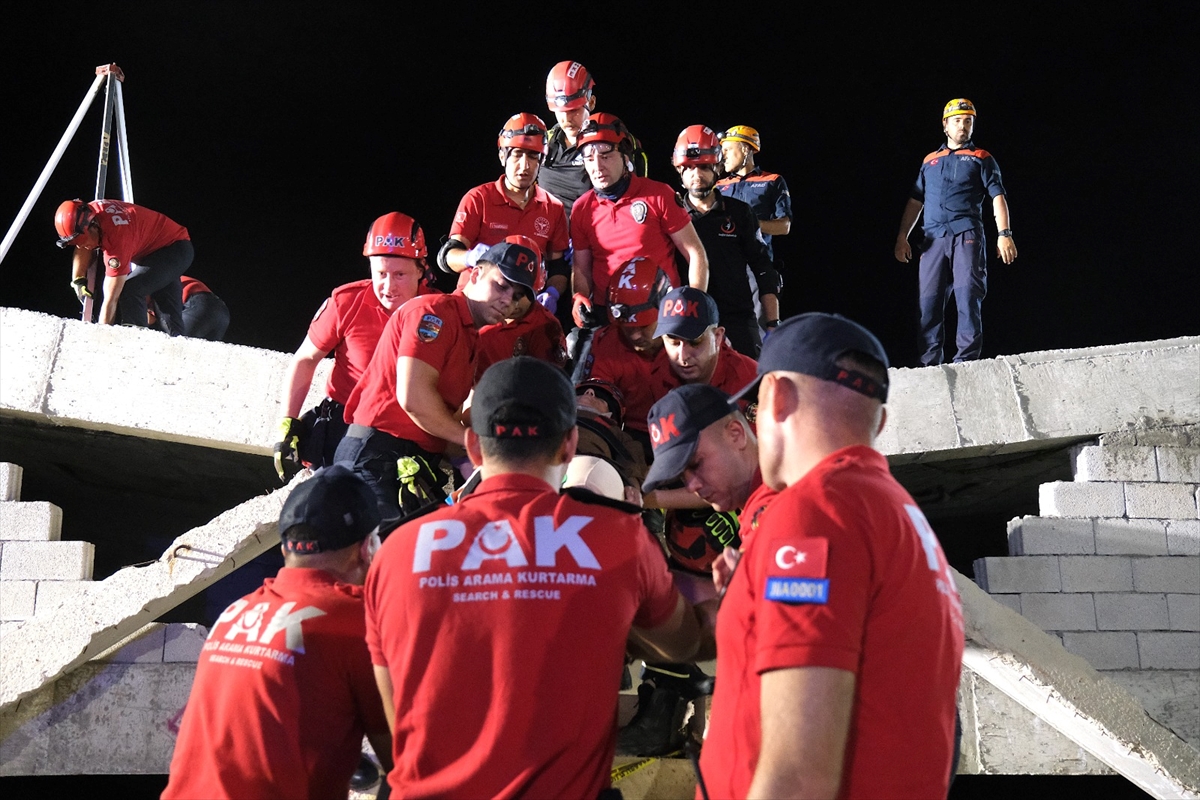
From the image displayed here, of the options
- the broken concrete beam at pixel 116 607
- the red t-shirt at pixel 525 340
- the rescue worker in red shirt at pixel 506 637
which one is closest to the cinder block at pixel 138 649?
the broken concrete beam at pixel 116 607

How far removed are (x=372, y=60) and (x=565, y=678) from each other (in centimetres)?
1228

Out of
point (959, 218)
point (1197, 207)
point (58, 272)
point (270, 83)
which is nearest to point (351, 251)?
point (270, 83)

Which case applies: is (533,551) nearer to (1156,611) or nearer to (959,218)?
(1156,611)

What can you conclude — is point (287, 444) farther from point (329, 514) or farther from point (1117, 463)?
point (1117, 463)

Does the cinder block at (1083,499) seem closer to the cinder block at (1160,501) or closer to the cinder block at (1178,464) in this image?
the cinder block at (1160,501)

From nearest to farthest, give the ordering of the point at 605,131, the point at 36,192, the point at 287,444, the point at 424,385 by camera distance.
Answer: the point at 424,385 → the point at 287,444 → the point at 605,131 → the point at 36,192

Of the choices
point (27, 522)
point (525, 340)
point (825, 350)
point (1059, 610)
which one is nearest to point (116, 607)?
point (27, 522)

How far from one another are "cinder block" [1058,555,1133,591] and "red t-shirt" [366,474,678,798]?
176 inches

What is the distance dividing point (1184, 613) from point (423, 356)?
4.58 meters

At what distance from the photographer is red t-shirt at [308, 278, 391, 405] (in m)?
4.90

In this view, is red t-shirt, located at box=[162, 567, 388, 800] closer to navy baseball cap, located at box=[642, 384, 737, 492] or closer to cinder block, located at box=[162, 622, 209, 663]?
navy baseball cap, located at box=[642, 384, 737, 492]

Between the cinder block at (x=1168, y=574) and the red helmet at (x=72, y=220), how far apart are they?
736 cm

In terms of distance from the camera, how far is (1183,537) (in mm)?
5844

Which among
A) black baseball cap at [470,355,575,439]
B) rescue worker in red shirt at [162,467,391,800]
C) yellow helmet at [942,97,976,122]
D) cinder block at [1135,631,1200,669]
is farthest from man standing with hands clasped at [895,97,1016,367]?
rescue worker in red shirt at [162,467,391,800]
